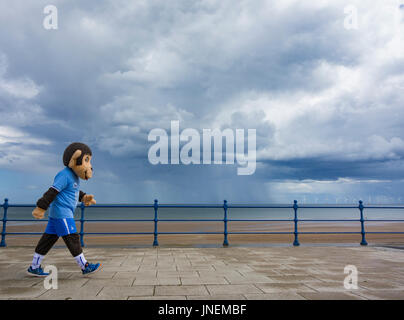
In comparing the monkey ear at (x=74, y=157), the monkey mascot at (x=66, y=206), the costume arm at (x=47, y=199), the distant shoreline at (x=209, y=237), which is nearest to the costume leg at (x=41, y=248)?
the monkey mascot at (x=66, y=206)

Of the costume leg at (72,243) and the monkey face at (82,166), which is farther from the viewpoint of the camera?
the monkey face at (82,166)

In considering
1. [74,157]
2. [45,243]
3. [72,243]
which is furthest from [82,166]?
[45,243]

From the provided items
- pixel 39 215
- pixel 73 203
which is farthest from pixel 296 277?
pixel 39 215

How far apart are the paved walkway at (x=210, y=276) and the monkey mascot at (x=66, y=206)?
26cm

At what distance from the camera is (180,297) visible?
3.33m

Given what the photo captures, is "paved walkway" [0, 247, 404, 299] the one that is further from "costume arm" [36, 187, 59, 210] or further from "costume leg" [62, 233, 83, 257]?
"costume arm" [36, 187, 59, 210]

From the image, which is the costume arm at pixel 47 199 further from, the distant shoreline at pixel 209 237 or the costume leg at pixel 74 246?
the distant shoreline at pixel 209 237

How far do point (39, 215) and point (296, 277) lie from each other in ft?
12.4

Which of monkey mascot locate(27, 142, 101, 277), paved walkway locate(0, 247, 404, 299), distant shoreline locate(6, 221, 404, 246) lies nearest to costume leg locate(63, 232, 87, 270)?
monkey mascot locate(27, 142, 101, 277)

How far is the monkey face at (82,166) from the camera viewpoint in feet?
14.6

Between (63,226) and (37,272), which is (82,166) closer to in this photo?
(63,226)

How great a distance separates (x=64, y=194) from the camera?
4.36 meters

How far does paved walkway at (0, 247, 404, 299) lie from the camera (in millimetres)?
3467
